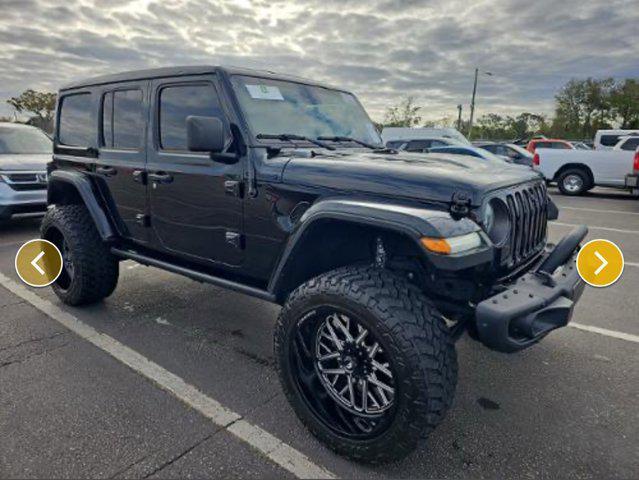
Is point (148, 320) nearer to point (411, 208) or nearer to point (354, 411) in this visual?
point (354, 411)

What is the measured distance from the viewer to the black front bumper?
192 cm

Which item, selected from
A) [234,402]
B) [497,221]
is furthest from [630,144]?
[234,402]

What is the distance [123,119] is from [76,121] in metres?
0.83

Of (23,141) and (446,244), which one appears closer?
(446,244)

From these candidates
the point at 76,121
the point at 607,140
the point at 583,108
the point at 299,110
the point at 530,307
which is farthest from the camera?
the point at 583,108

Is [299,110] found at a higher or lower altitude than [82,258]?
higher

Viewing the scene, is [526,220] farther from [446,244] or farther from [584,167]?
[584,167]

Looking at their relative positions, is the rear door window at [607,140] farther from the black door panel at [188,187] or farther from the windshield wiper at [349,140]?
the black door panel at [188,187]

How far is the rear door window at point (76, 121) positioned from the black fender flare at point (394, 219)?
2.47m

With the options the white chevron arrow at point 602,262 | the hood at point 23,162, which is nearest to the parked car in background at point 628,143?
the white chevron arrow at point 602,262

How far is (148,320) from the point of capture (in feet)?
12.5

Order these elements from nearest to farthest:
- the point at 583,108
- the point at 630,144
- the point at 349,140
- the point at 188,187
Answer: the point at 188,187
the point at 349,140
the point at 630,144
the point at 583,108

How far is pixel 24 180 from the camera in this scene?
6.66 m

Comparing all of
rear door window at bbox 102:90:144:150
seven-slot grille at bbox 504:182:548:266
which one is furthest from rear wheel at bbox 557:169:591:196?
rear door window at bbox 102:90:144:150
